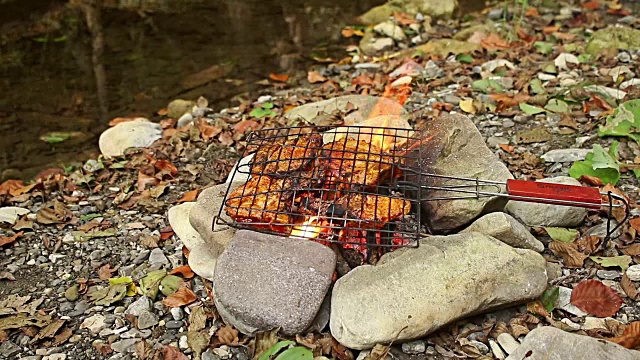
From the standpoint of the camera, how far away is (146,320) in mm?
3129

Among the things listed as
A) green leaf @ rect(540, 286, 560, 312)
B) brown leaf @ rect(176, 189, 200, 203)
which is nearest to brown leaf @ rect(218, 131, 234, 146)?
brown leaf @ rect(176, 189, 200, 203)

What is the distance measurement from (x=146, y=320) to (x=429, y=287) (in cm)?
134

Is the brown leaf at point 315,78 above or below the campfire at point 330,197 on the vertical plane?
below

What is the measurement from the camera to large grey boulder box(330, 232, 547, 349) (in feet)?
8.95

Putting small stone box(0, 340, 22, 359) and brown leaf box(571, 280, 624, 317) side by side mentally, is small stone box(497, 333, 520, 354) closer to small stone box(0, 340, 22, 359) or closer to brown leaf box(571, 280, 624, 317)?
brown leaf box(571, 280, 624, 317)

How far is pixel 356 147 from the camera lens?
3.46 metres

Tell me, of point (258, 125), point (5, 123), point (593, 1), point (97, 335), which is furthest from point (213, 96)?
point (593, 1)

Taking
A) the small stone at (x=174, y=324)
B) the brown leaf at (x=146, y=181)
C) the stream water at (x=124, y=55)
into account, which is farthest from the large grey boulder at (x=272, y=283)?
the stream water at (x=124, y=55)

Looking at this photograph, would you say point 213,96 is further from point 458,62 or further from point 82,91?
point 458,62

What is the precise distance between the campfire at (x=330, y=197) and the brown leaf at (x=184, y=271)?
1.43 ft

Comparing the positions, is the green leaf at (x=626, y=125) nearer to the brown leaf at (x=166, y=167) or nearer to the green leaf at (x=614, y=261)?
the green leaf at (x=614, y=261)

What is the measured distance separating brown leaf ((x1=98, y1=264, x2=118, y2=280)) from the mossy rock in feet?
14.7

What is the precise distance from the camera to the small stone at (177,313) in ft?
10.3

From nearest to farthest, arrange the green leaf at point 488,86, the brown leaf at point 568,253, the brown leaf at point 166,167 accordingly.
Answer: the brown leaf at point 568,253, the brown leaf at point 166,167, the green leaf at point 488,86
